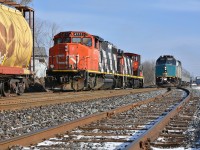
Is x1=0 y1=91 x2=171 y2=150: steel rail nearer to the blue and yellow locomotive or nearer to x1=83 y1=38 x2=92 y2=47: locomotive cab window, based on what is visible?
x1=83 y1=38 x2=92 y2=47: locomotive cab window

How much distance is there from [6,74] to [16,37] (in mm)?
1383

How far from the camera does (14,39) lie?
13102mm

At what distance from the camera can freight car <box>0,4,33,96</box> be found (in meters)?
→ 12.5

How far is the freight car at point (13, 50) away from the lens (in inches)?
490

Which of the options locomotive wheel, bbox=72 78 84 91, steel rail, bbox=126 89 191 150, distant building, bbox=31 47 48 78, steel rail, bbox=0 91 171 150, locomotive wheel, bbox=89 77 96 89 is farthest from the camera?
distant building, bbox=31 47 48 78

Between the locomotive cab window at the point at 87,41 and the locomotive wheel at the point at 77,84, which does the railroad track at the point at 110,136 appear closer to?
the locomotive wheel at the point at 77,84

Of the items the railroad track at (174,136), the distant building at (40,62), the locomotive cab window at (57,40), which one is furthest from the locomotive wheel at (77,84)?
the distant building at (40,62)

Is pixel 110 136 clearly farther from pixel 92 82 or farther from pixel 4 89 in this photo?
pixel 92 82

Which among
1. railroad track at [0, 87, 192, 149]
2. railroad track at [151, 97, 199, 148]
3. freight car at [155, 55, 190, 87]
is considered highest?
Answer: freight car at [155, 55, 190, 87]

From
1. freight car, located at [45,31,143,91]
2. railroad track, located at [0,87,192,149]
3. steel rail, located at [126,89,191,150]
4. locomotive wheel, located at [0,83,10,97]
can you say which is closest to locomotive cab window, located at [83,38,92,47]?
freight car, located at [45,31,143,91]

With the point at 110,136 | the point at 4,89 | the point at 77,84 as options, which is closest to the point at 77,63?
the point at 77,84

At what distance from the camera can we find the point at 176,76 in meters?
44.3

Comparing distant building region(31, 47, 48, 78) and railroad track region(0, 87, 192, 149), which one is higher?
distant building region(31, 47, 48, 78)

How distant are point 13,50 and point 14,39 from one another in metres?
0.40
